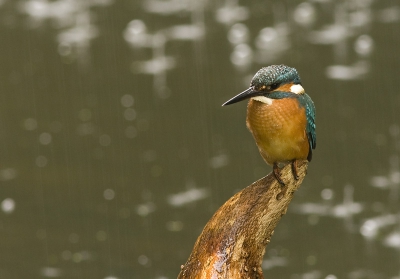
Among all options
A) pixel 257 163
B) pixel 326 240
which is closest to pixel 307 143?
pixel 326 240

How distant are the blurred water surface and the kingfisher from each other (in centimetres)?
372

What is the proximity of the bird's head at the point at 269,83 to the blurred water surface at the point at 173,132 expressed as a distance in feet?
12.8

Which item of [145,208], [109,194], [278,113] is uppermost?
[278,113]

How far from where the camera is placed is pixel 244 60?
11477 millimetres

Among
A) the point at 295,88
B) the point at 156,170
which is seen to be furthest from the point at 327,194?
the point at 295,88

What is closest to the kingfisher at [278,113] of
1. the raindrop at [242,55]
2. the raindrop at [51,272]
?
the raindrop at [51,272]

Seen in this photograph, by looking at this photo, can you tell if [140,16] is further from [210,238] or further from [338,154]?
[210,238]

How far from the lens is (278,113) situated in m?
4.25

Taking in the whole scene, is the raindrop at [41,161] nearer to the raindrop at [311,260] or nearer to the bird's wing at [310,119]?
the raindrop at [311,260]

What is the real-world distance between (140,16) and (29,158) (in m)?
3.92

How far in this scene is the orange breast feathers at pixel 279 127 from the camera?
13.9 ft

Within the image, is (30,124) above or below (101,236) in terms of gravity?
above

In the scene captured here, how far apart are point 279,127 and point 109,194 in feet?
16.7

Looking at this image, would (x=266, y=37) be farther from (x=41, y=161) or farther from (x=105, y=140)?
(x=41, y=161)
